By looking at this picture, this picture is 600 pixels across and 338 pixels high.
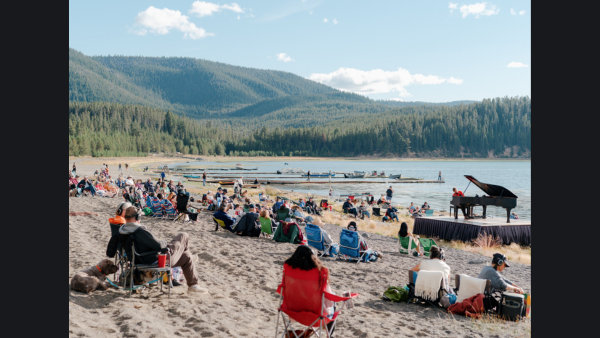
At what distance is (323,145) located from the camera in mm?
179750

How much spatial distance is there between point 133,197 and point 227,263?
1050cm

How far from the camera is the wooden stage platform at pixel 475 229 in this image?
14609 mm

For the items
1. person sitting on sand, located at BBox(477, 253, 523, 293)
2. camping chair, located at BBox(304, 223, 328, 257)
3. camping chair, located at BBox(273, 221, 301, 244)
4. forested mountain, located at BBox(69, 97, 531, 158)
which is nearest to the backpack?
person sitting on sand, located at BBox(477, 253, 523, 293)

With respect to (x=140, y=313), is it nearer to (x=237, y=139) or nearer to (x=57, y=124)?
(x=57, y=124)

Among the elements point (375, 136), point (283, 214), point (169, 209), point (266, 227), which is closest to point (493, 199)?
point (283, 214)

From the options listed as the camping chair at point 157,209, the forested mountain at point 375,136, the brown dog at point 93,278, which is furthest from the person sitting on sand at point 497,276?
the forested mountain at point 375,136

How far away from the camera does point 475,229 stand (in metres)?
14.6

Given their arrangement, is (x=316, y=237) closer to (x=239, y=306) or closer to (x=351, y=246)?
(x=351, y=246)

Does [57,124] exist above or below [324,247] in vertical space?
above

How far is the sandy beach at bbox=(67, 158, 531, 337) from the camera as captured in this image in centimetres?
497

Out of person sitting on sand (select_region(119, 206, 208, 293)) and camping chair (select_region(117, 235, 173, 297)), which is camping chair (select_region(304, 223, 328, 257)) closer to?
person sitting on sand (select_region(119, 206, 208, 293))

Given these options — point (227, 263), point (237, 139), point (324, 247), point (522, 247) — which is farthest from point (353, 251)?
point (237, 139)

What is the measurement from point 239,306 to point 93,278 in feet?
6.39

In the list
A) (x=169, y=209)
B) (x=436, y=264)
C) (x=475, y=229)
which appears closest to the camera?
(x=436, y=264)
